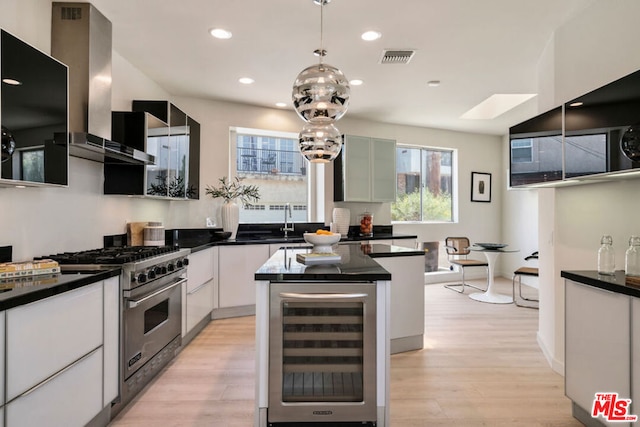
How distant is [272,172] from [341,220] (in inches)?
49.5

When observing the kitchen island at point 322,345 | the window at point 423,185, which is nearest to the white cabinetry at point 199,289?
the kitchen island at point 322,345

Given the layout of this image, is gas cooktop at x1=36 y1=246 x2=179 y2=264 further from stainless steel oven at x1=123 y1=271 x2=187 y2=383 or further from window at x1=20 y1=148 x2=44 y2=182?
window at x1=20 y1=148 x2=44 y2=182

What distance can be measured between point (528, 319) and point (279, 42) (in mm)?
4127

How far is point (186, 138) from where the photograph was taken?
412cm

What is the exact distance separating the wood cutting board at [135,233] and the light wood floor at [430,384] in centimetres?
111

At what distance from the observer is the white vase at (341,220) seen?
5432 mm

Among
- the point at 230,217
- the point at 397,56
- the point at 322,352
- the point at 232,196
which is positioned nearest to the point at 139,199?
the point at 230,217

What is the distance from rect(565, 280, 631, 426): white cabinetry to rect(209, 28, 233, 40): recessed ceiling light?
3085mm

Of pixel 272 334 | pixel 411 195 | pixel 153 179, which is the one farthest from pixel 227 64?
pixel 411 195

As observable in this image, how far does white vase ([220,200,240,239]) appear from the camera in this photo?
4664mm

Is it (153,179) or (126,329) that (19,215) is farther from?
(153,179)

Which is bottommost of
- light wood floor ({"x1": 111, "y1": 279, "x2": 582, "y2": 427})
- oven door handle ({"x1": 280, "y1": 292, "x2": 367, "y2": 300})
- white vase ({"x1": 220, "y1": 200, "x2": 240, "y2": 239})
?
light wood floor ({"x1": 111, "y1": 279, "x2": 582, "y2": 427})

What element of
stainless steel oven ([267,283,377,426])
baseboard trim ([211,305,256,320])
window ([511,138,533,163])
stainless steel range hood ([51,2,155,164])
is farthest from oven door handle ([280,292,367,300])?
baseboard trim ([211,305,256,320])

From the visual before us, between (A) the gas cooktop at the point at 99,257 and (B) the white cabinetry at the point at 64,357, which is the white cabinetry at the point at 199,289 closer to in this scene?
(A) the gas cooktop at the point at 99,257
